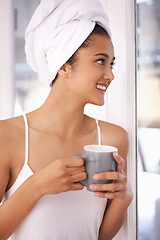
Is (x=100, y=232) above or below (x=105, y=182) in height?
below

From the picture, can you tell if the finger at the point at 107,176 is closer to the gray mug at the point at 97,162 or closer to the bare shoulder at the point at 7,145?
the gray mug at the point at 97,162

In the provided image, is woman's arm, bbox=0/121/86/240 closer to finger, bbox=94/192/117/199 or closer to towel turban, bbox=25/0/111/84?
finger, bbox=94/192/117/199

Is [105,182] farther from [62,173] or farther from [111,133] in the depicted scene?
[111,133]

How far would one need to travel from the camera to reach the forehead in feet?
2.09

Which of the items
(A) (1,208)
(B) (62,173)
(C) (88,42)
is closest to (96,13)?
(C) (88,42)

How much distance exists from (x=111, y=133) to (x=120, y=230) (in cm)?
29

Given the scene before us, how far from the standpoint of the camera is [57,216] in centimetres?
68

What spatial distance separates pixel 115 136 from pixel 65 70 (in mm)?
240

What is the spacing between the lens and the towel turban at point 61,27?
0.63m

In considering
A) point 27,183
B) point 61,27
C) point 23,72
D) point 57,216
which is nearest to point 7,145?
point 27,183

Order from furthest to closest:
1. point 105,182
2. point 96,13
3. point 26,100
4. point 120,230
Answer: point 26,100, point 120,230, point 96,13, point 105,182

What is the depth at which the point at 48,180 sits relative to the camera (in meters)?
0.57

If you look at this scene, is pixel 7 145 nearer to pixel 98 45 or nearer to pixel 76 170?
pixel 76 170

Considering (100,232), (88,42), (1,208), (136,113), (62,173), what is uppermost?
(88,42)
